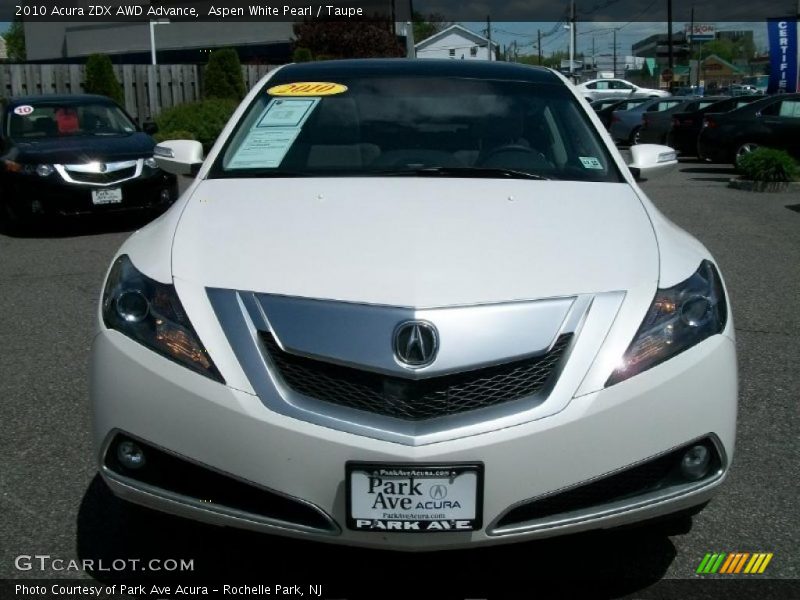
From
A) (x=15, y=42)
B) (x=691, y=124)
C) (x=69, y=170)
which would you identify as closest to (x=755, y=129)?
(x=691, y=124)

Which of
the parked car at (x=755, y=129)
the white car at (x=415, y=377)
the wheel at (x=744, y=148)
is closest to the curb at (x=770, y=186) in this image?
the parked car at (x=755, y=129)

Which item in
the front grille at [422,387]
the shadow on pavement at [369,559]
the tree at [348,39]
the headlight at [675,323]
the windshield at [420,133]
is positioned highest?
the tree at [348,39]

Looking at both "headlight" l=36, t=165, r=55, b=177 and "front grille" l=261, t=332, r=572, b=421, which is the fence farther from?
"front grille" l=261, t=332, r=572, b=421

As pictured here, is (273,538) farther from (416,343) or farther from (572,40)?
(572,40)

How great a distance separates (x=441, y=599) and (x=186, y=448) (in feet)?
2.99

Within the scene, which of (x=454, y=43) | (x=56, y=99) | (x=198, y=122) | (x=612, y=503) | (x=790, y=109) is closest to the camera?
(x=612, y=503)

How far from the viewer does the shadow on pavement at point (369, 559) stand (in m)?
3.14

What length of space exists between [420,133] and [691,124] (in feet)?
60.4

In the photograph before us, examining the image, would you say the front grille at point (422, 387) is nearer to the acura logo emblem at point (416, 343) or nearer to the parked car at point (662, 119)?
the acura logo emblem at point (416, 343)

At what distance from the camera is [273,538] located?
9.25ft

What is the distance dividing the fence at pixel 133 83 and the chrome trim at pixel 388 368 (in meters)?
23.2

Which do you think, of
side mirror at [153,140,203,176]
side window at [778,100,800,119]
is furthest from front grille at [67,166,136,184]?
side window at [778,100,800,119]

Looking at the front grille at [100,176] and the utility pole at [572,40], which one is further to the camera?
the utility pole at [572,40]

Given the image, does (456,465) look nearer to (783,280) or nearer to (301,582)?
(301,582)
